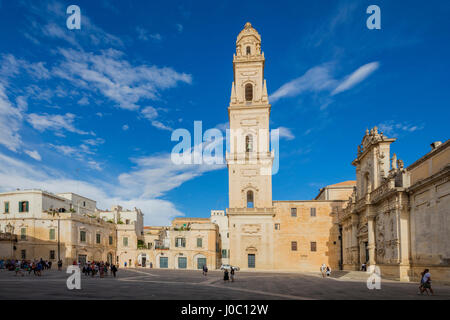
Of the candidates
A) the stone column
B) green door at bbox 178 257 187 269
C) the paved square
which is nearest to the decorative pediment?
green door at bbox 178 257 187 269

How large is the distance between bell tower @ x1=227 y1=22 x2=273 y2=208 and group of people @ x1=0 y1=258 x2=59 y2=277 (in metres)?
22.0

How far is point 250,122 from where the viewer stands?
48.7 meters

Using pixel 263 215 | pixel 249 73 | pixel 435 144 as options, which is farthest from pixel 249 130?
pixel 435 144

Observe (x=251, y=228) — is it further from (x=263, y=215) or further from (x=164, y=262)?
(x=164, y=262)

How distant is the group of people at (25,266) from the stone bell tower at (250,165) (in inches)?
826

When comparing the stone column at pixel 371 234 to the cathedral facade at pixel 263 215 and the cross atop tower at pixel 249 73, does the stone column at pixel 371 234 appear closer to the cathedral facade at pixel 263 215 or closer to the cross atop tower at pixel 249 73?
the cathedral facade at pixel 263 215

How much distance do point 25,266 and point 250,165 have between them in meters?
27.0

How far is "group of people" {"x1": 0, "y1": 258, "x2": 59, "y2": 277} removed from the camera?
2856 centimetres

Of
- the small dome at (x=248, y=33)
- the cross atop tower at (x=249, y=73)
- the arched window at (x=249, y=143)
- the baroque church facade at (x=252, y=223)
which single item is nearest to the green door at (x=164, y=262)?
the baroque church facade at (x=252, y=223)

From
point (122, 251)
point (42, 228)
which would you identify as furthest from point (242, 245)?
point (42, 228)

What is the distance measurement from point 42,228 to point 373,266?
36947mm

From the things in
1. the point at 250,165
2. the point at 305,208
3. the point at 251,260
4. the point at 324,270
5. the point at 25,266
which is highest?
the point at 250,165

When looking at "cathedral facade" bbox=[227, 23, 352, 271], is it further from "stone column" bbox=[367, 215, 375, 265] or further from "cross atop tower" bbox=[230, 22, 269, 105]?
"stone column" bbox=[367, 215, 375, 265]

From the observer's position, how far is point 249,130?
48531 millimetres
